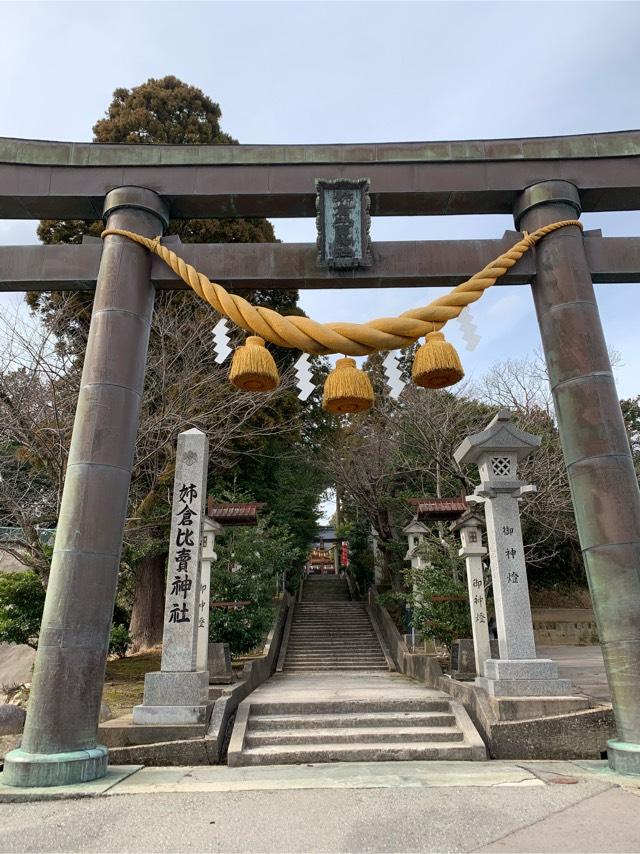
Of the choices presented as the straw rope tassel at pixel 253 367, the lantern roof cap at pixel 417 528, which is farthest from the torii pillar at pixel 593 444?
the lantern roof cap at pixel 417 528

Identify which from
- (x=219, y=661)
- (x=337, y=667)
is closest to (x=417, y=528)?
(x=337, y=667)

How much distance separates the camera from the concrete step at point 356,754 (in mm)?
5305

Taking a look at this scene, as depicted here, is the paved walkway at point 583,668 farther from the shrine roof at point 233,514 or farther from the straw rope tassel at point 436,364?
the shrine roof at point 233,514

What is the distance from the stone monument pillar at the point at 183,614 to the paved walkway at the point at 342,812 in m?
0.96

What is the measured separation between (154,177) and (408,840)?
5844 mm

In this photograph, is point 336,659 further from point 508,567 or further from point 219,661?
point 508,567

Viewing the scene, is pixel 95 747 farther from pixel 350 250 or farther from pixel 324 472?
pixel 324 472

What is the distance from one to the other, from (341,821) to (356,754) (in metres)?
2.17

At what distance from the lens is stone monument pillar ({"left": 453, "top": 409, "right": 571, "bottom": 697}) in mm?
5773

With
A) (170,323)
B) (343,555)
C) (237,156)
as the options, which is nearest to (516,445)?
(237,156)

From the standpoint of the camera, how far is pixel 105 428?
4793 mm

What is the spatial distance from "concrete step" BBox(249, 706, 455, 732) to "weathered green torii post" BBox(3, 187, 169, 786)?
7.84 ft

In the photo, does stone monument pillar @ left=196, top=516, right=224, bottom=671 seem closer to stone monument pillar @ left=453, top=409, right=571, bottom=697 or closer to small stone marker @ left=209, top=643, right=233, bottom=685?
small stone marker @ left=209, top=643, right=233, bottom=685

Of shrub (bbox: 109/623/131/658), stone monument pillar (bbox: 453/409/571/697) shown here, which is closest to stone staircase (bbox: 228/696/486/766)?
stone monument pillar (bbox: 453/409/571/697)
